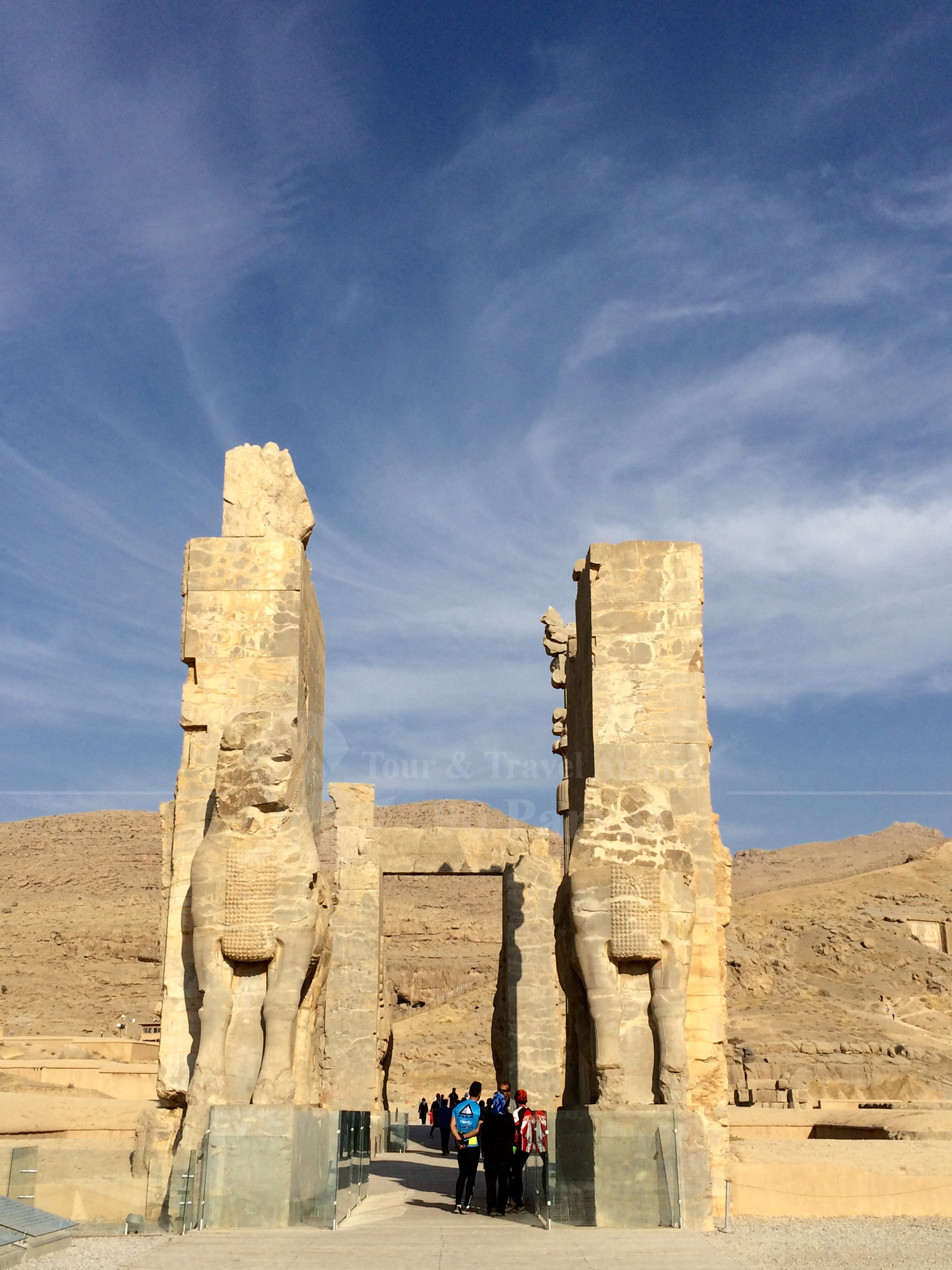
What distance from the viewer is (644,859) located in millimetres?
7789

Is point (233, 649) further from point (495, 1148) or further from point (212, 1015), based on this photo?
point (495, 1148)

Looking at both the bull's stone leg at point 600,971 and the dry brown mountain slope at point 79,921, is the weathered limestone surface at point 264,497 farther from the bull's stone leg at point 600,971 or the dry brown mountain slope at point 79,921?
the dry brown mountain slope at point 79,921

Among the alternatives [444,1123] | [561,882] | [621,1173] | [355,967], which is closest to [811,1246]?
[621,1173]

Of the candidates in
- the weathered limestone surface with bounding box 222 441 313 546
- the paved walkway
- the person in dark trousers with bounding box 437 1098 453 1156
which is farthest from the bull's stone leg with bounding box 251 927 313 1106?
the person in dark trousers with bounding box 437 1098 453 1156

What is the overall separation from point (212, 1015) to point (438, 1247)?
6.65 ft

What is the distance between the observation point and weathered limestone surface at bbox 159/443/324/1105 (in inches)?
323

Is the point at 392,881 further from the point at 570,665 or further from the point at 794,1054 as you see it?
the point at 570,665

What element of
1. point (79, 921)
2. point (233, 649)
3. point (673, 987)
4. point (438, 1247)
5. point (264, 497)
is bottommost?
point (438, 1247)

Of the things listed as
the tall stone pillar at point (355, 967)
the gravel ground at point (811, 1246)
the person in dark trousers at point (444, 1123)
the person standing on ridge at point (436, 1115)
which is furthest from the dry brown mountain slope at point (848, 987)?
the gravel ground at point (811, 1246)

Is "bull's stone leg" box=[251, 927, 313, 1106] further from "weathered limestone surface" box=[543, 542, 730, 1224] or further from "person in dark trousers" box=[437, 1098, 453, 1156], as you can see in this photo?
"person in dark trousers" box=[437, 1098, 453, 1156]

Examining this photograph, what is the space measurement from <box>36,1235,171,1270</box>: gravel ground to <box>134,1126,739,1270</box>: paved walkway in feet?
0.31

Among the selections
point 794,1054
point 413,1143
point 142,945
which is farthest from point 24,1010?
point 794,1054

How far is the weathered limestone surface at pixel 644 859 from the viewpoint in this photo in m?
7.57

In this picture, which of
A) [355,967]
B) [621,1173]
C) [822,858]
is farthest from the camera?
[822,858]
